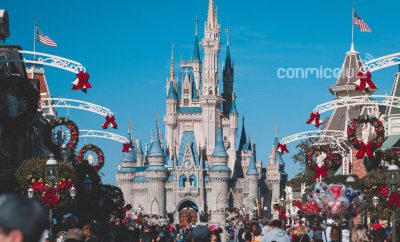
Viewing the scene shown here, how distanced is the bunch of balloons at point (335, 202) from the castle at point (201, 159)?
13307 cm

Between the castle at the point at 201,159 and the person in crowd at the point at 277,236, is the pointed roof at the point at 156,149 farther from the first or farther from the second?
the person in crowd at the point at 277,236

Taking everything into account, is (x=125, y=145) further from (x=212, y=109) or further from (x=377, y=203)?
(x=212, y=109)

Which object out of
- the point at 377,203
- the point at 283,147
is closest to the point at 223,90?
the point at 283,147

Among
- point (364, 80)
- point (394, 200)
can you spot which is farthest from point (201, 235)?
point (364, 80)

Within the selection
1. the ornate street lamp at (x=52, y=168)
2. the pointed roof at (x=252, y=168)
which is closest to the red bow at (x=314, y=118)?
the ornate street lamp at (x=52, y=168)

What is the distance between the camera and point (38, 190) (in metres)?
26.6

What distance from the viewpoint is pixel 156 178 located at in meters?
168

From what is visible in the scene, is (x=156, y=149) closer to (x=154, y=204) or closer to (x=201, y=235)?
(x=154, y=204)

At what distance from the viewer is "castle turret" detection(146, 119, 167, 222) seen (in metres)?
164

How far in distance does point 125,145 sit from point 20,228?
44425 millimetres

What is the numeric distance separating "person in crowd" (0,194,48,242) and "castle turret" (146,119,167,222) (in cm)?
16020

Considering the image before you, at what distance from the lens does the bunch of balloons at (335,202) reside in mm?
25453

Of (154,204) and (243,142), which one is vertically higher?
(243,142)

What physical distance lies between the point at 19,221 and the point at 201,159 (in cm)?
16819
